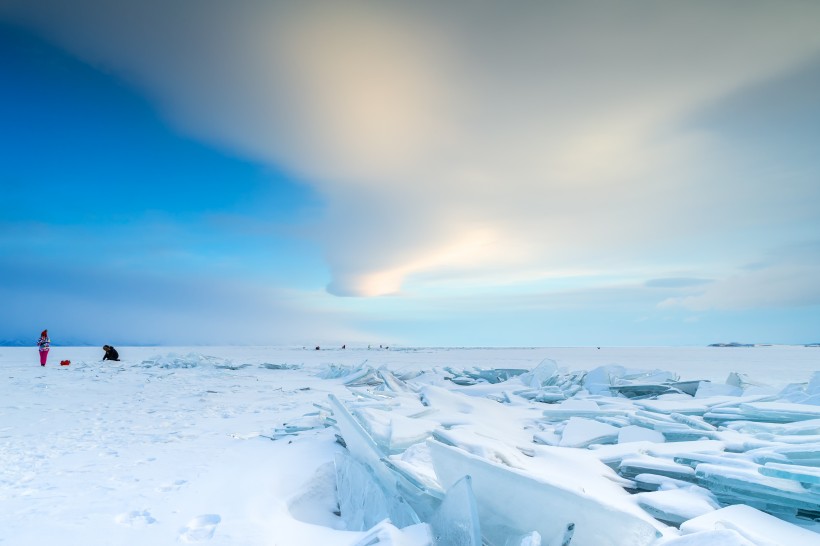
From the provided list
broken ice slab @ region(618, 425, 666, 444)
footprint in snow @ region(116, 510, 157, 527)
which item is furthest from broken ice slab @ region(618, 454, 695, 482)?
footprint in snow @ region(116, 510, 157, 527)

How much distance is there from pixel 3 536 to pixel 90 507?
389 mm

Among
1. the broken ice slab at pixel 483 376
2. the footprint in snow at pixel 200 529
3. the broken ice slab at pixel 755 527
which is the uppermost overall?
the broken ice slab at pixel 755 527

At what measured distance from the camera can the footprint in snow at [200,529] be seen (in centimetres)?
200

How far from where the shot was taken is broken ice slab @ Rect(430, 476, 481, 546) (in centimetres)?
155

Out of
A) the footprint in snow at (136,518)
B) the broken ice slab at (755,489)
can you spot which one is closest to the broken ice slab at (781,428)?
the broken ice slab at (755,489)

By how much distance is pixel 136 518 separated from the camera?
2193mm

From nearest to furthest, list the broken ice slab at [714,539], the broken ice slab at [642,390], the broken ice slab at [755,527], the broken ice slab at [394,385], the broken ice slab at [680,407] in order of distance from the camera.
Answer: the broken ice slab at [714,539]
the broken ice slab at [755,527]
the broken ice slab at [680,407]
the broken ice slab at [642,390]
the broken ice slab at [394,385]

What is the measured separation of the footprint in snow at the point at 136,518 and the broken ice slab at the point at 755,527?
253 cm

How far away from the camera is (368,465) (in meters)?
2.61

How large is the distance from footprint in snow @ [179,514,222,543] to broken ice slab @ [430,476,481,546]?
1112 millimetres

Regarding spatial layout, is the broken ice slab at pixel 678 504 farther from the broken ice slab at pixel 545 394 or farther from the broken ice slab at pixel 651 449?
the broken ice slab at pixel 545 394

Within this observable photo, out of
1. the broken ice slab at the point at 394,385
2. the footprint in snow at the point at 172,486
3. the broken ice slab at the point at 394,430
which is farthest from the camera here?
the broken ice slab at the point at 394,385

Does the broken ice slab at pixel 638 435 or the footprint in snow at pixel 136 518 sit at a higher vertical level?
the broken ice slab at pixel 638 435

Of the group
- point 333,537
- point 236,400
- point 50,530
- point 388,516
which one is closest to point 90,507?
point 50,530
